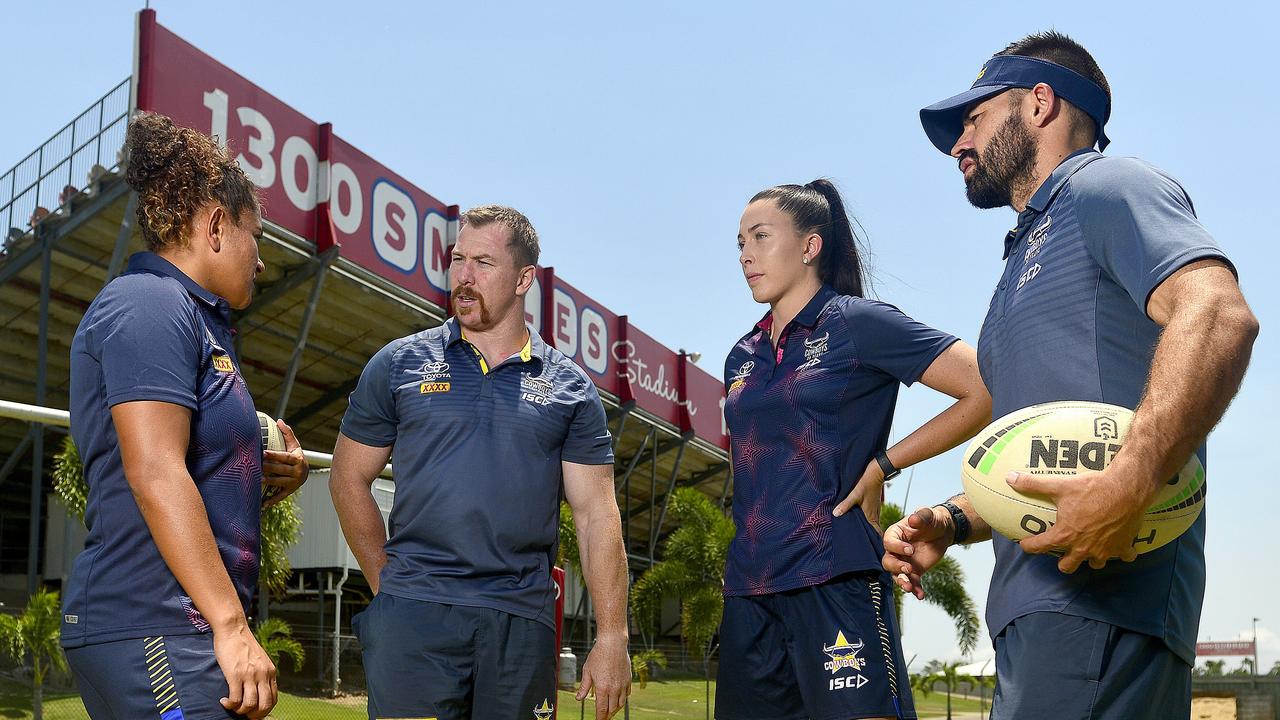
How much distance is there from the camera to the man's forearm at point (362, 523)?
428cm

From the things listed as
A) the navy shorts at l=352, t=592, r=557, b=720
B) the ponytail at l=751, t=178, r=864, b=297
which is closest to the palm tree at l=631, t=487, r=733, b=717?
the ponytail at l=751, t=178, r=864, b=297

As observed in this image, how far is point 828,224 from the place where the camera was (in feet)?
15.1

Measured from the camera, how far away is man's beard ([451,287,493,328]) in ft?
14.0

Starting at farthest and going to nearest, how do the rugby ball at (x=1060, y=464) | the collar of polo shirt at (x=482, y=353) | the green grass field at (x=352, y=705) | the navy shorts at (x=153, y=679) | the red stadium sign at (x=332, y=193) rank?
1. the red stadium sign at (x=332, y=193)
2. the green grass field at (x=352, y=705)
3. the collar of polo shirt at (x=482, y=353)
4. the navy shorts at (x=153, y=679)
5. the rugby ball at (x=1060, y=464)

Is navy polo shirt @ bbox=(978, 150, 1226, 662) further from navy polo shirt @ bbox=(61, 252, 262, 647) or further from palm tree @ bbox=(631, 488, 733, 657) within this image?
palm tree @ bbox=(631, 488, 733, 657)

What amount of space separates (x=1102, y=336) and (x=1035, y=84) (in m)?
0.82

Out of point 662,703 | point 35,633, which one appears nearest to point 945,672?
point 662,703

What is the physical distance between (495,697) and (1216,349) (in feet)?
8.06

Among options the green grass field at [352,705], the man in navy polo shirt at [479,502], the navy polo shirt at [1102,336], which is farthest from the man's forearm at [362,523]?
the green grass field at [352,705]

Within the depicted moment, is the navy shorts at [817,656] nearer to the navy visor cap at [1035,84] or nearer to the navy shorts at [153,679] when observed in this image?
the navy visor cap at [1035,84]

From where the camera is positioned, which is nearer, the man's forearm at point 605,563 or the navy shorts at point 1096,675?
the navy shorts at point 1096,675

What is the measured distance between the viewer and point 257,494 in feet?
10.6

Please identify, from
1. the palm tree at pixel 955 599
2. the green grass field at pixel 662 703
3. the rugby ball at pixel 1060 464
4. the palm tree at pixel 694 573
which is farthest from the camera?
the palm tree at pixel 955 599

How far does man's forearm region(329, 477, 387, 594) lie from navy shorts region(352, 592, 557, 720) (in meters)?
0.44
